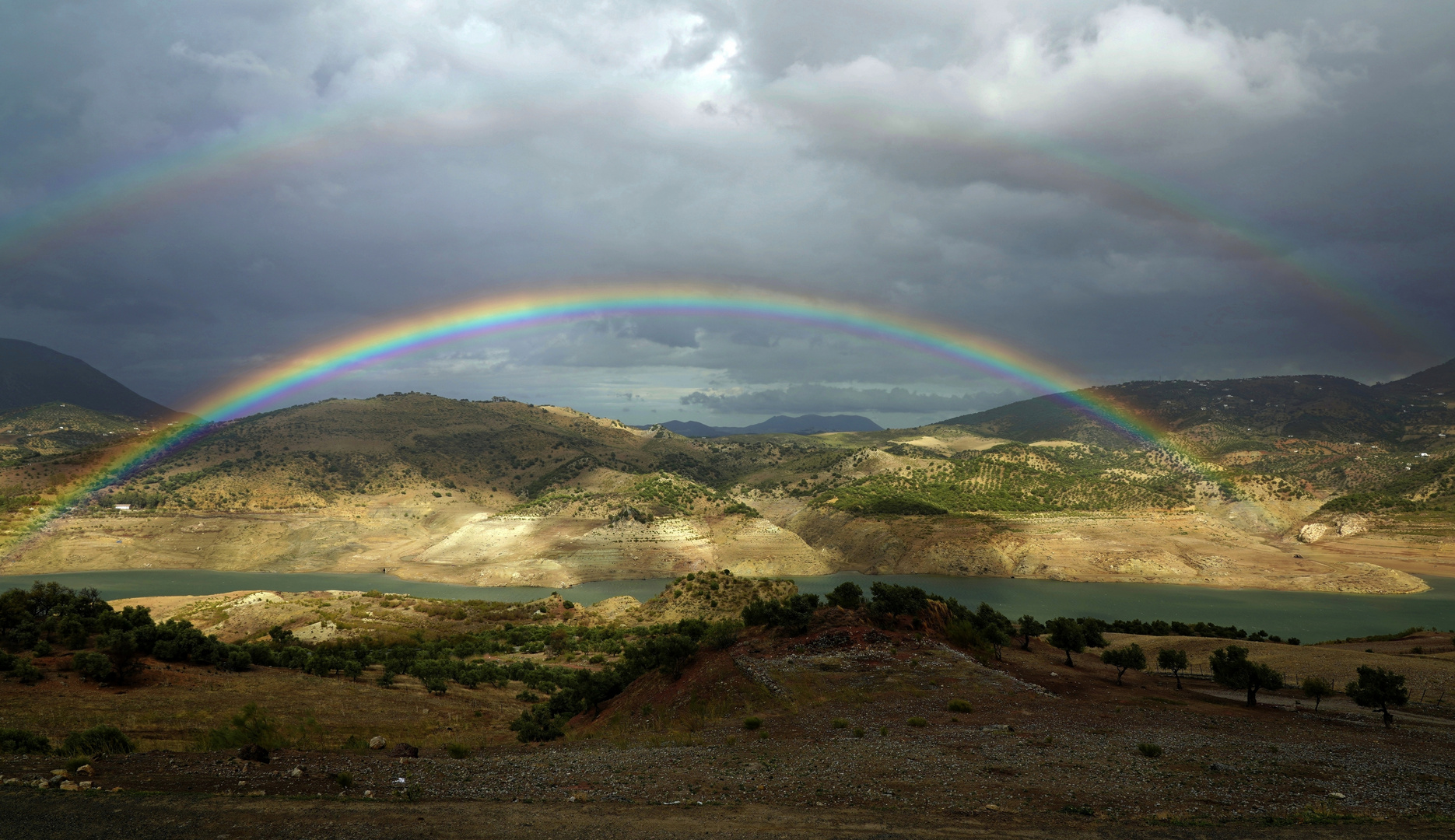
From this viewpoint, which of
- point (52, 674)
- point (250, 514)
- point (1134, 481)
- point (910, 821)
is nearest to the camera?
point (910, 821)

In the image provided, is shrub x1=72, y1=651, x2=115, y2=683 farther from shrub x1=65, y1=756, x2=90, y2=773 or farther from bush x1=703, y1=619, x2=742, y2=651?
bush x1=703, y1=619, x2=742, y2=651

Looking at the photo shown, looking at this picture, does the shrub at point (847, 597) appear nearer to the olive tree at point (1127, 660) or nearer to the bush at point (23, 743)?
the olive tree at point (1127, 660)

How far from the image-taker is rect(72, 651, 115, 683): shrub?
26.4 meters

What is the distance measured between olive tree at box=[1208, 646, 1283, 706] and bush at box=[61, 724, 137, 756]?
3951 centimetres

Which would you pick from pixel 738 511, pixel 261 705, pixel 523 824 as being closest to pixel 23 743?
pixel 261 705

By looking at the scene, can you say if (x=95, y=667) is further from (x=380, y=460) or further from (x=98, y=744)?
(x=380, y=460)

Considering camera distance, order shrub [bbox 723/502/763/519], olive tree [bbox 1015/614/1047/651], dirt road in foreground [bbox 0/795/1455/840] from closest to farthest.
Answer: dirt road in foreground [bbox 0/795/1455/840]
olive tree [bbox 1015/614/1047/651]
shrub [bbox 723/502/763/519]

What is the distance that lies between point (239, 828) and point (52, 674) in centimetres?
2301

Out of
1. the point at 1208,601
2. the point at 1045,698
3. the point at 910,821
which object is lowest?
the point at 1208,601

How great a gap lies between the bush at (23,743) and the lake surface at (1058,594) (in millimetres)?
65745

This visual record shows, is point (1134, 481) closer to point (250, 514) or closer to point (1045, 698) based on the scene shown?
point (1045, 698)

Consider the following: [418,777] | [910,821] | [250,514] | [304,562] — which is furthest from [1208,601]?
[250,514]

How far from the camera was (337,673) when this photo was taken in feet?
120

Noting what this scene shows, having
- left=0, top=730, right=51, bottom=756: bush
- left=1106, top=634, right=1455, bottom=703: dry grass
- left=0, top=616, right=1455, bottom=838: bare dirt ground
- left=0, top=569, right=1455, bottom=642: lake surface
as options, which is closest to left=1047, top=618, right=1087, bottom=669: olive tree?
left=0, top=616, right=1455, bottom=838: bare dirt ground
